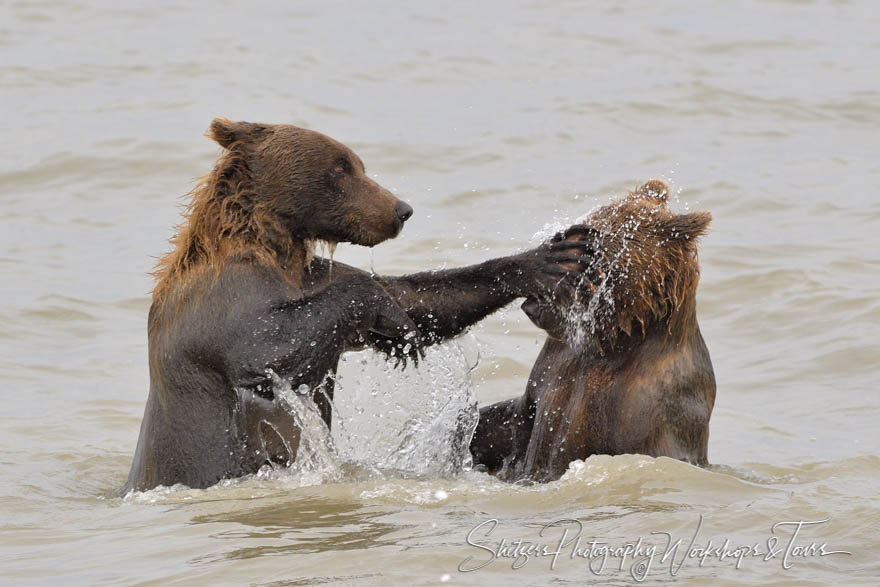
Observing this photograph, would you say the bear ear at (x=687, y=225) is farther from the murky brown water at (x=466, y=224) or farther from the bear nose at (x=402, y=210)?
the bear nose at (x=402, y=210)

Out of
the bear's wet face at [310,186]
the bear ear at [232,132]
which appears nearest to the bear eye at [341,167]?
the bear's wet face at [310,186]

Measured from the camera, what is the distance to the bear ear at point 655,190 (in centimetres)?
825

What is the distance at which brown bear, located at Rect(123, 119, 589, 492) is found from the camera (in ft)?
25.8

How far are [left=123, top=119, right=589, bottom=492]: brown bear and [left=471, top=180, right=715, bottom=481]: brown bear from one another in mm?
187

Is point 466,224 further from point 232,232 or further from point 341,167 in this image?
point 232,232

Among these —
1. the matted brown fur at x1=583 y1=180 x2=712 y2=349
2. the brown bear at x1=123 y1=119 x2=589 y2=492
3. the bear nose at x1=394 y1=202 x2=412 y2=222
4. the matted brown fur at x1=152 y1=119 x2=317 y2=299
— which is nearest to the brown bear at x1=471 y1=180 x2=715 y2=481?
the matted brown fur at x1=583 y1=180 x2=712 y2=349

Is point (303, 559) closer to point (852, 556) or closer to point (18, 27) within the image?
point (852, 556)

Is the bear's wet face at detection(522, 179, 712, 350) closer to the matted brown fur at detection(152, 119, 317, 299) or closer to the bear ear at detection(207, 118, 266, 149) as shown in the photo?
the matted brown fur at detection(152, 119, 317, 299)

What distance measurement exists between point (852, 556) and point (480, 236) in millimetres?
9072

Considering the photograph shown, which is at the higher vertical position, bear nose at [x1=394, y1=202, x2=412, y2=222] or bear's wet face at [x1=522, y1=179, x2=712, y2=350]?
bear nose at [x1=394, y1=202, x2=412, y2=222]

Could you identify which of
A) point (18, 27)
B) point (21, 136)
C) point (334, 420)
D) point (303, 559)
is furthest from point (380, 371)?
point (18, 27)

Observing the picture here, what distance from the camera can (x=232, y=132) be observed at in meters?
8.20

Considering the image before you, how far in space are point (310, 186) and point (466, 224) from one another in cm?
789

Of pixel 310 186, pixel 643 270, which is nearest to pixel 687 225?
pixel 643 270
